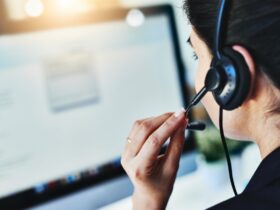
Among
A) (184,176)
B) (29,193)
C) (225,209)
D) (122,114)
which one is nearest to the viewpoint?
(225,209)

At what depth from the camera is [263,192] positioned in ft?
1.79

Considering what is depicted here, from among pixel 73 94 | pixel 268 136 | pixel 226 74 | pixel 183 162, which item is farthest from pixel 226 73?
pixel 183 162

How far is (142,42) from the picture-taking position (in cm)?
103

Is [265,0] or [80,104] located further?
[80,104]

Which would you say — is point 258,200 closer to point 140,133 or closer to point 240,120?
point 240,120

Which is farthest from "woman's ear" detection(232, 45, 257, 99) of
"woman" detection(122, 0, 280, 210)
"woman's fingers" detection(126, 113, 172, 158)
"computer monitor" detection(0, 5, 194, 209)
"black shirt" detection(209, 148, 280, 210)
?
"computer monitor" detection(0, 5, 194, 209)

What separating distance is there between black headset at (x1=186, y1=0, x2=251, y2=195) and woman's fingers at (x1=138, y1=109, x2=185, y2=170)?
12 cm

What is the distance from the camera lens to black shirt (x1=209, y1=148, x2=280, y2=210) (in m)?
0.53

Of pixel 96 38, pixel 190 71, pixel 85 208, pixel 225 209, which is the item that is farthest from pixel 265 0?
pixel 190 71

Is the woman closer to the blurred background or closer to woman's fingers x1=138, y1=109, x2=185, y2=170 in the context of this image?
woman's fingers x1=138, y1=109, x2=185, y2=170

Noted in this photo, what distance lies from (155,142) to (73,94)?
0.29m

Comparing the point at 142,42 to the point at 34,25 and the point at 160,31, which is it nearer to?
the point at 160,31

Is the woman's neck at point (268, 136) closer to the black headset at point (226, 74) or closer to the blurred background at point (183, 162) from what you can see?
the black headset at point (226, 74)

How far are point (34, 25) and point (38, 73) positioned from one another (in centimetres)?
9
